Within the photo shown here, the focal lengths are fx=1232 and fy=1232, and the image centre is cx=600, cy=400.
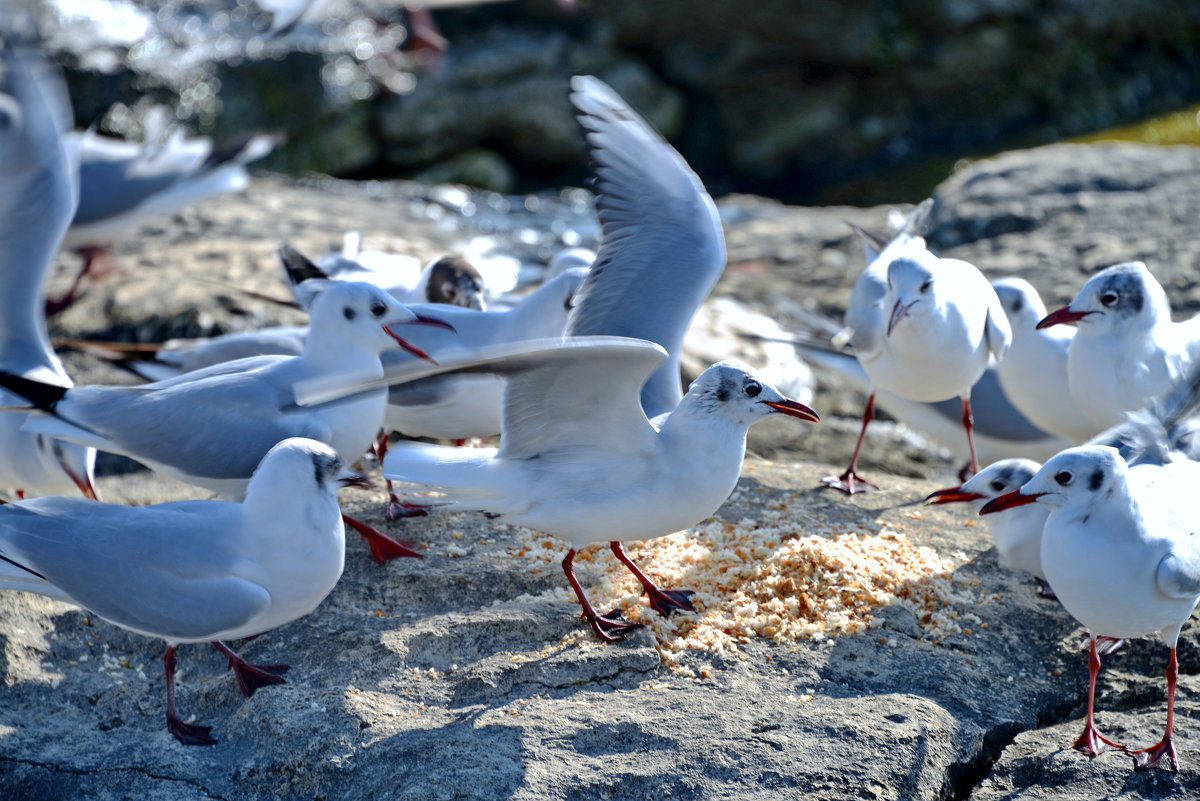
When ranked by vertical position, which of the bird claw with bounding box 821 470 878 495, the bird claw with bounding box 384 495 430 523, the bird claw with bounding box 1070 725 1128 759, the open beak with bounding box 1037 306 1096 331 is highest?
the open beak with bounding box 1037 306 1096 331

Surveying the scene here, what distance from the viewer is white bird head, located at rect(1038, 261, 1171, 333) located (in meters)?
4.28

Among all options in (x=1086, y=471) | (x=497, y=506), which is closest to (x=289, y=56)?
(x=497, y=506)

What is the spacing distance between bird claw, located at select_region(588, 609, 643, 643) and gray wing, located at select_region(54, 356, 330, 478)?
100 centimetres

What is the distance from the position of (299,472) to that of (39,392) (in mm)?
1120

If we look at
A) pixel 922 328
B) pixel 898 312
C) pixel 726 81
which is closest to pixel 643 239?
pixel 898 312

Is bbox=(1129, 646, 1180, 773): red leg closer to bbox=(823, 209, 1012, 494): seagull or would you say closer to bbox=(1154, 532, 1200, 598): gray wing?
bbox=(1154, 532, 1200, 598): gray wing

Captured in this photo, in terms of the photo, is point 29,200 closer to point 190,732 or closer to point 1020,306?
point 190,732

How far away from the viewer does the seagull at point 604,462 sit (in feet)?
10.7

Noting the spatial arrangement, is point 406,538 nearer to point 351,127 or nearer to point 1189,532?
point 1189,532

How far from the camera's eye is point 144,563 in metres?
3.12

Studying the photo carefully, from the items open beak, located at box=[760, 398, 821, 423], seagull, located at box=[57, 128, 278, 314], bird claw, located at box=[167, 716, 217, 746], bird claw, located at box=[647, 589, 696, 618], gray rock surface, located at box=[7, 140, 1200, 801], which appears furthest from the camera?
seagull, located at box=[57, 128, 278, 314]

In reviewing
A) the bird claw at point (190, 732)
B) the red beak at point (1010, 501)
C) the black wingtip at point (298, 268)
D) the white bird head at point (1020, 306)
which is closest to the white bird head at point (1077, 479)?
the red beak at point (1010, 501)

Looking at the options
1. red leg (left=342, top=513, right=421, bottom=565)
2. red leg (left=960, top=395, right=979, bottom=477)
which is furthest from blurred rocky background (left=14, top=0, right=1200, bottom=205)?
red leg (left=342, top=513, right=421, bottom=565)

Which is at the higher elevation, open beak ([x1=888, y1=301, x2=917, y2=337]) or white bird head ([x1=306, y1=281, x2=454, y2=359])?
open beak ([x1=888, y1=301, x2=917, y2=337])
